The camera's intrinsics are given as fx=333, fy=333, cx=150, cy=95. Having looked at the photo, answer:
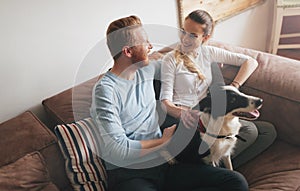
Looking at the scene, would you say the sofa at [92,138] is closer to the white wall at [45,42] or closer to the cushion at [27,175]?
the cushion at [27,175]

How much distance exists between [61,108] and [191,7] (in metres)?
1.13

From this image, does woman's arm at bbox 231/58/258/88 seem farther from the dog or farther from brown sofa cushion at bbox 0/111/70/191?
brown sofa cushion at bbox 0/111/70/191

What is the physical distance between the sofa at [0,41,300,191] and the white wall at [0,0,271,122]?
14cm

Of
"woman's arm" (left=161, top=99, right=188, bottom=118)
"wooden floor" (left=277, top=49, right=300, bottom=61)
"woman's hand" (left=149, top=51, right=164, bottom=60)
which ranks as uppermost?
Result: "woman's hand" (left=149, top=51, right=164, bottom=60)

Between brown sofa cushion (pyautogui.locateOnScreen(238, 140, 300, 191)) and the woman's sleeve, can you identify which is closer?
brown sofa cushion (pyautogui.locateOnScreen(238, 140, 300, 191))

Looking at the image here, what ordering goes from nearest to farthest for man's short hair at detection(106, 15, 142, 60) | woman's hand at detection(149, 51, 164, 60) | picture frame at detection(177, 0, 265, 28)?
man's short hair at detection(106, 15, 142, 60) < woman's hand at detection(149, 51, 164, 60) < picture frame at detection(177, 0, 265, 28)

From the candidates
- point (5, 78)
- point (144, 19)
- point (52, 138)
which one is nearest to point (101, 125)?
point (52, 138)

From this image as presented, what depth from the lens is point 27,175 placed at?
1302mm

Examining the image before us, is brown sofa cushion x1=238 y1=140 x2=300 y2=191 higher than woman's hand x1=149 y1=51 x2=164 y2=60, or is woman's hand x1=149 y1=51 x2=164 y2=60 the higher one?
woman's hand x1=149 y1=51 x2=164 y2=60

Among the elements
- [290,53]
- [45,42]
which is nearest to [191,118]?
[45,42]

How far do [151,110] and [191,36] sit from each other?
0.37 metres

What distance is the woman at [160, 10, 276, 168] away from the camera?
1.44m

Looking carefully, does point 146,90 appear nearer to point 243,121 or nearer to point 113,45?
point 113,45

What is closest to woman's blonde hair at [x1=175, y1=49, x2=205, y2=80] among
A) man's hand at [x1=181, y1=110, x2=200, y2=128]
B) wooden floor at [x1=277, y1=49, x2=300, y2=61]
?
man's hand at [x1=181, y1=110, x2=200, y2=128]
